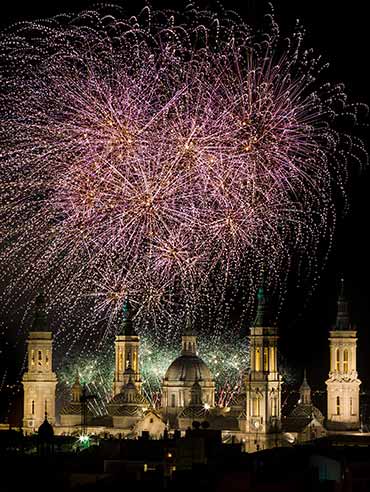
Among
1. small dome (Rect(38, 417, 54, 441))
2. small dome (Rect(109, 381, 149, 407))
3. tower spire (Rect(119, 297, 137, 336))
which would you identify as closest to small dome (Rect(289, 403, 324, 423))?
small dome (Rect(109, 381, 149, 407))

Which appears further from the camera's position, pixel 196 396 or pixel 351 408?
pixel 351 408

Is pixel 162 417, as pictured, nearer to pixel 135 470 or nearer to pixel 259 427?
pixel 259 427

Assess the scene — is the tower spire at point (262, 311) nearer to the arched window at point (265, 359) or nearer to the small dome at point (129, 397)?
the arched window at point (265, 359)

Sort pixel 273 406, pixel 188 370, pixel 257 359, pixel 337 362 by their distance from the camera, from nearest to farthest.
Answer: pixel 257 359 → pixel 273 406 → pixel 337 362 → pixel 188 370

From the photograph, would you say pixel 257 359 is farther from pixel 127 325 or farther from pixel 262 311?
pixel 127 325

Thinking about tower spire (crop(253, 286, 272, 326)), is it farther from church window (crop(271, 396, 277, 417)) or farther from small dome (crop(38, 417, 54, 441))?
small dome (crop(38, 417, 54, 441))

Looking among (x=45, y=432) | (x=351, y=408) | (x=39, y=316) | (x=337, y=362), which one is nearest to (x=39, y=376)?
(x=39, y=316)

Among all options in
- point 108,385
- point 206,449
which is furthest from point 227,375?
point 206,449
